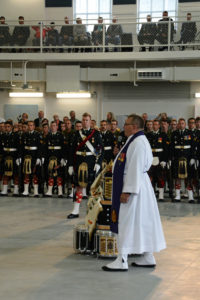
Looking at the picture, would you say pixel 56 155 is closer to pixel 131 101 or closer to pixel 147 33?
pixel 147 33

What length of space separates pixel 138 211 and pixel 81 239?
1.41 metres

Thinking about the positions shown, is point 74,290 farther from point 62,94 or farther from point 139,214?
point 62,94

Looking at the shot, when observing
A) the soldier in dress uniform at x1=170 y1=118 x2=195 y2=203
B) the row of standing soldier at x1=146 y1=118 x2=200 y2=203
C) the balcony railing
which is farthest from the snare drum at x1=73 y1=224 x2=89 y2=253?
the balcony railing

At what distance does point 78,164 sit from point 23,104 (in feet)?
34.4

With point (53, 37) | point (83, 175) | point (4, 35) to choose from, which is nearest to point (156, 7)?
point (53, 37)

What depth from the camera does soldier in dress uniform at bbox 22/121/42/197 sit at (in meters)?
13.7

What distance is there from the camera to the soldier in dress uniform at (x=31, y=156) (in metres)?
13.7

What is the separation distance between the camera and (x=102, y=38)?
18.3 m

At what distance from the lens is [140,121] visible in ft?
22.4

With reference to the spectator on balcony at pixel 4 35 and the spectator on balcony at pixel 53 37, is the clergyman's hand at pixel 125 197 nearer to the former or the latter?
the spectator on balcony at pixel 53 37

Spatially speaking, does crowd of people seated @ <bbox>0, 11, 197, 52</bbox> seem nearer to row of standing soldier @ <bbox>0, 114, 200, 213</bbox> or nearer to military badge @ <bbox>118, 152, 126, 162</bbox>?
row of standing soldier @ <bbox>0, 114, 200, 213</bbox>

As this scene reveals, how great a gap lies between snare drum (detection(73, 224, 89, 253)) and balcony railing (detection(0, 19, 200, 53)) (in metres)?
11.0

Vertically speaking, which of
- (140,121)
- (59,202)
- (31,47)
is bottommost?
(59,202)

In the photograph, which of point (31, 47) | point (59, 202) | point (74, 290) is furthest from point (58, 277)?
point (31, 47)
